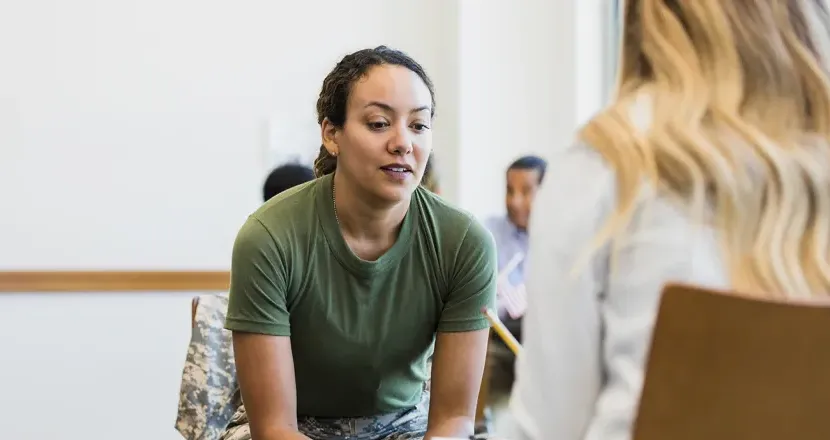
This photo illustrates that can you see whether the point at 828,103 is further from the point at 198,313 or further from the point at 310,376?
the point at 198,313

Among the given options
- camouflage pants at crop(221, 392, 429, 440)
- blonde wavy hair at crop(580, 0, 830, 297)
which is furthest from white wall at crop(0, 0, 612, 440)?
blonde wavy hair at crop(580, 0, 830, 297)

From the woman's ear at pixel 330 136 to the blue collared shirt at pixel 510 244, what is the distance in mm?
1422

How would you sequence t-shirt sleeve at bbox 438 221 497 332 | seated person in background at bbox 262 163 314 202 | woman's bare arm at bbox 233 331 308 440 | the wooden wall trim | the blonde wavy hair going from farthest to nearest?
the wooden wall trim < seated person in background at bbox 262 163 314 202 < t-shirt sleeve at bbox 438 221 497 332 < woman's bare arm at bbox 233 331 308 440 < the blonde wavy hair

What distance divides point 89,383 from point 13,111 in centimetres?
92

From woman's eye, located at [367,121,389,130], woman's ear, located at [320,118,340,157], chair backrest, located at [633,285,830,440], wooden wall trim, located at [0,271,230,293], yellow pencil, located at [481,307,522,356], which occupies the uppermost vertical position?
woman's eye, located at [367,121,389,130]

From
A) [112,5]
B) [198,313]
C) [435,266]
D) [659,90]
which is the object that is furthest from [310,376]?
[112,5]

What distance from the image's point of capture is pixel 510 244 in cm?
296

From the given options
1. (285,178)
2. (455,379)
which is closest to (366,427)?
(455,379)

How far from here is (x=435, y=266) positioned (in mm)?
1523

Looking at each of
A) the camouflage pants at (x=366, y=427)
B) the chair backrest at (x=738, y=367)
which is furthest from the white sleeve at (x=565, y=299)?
the camouflage pants at (x=366, y=427)

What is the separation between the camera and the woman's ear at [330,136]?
5.10 ft

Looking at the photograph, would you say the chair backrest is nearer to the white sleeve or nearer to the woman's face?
the white sleeve

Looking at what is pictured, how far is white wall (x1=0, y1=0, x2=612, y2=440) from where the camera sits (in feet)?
10.1

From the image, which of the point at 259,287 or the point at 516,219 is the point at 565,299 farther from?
the point at 516,219
